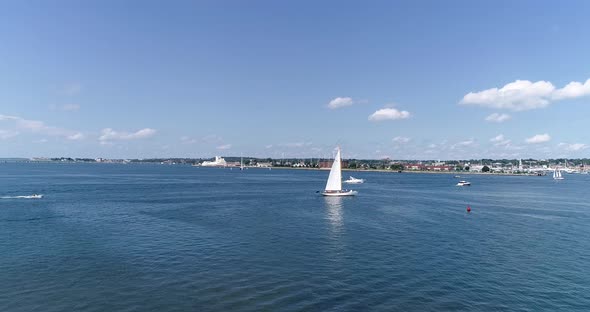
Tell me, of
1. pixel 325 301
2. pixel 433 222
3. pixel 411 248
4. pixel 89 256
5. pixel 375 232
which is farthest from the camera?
pixel 433 222

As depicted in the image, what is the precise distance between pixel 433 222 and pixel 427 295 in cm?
3448

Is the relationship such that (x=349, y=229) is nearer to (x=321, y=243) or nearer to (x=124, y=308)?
(x=321, y=243)

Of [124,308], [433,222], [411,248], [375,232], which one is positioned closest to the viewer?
[124,308]

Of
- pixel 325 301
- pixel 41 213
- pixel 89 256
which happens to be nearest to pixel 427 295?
pixel 325 301

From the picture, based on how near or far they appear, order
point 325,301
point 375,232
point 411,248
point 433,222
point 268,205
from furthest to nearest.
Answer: point 268,205 → point 433,222 → point 375,232 → point 411,248 → point 325,301

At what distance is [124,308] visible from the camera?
2367 cm

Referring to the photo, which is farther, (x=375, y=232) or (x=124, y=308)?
(x=375, y=232)

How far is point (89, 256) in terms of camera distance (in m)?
36.0

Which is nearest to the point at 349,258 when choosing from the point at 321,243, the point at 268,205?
the point at 321,243

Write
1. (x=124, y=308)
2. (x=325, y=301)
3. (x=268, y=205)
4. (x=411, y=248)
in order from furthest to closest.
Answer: (x=268, y=205), (x=411, y=248), (x=325, y=301), (x=124, y=308)

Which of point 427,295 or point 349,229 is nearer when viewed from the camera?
point 427,295

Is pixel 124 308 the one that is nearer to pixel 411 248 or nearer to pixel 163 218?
pixel 411 248

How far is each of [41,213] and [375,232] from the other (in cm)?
5522

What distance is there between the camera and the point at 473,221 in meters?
60.2
